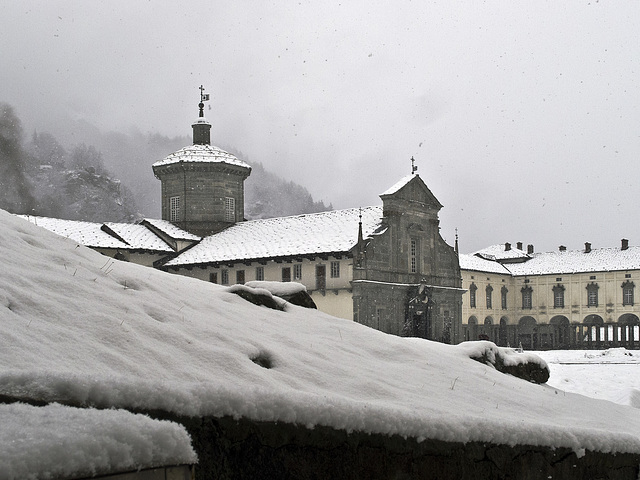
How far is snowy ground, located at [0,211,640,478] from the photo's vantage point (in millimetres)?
3785

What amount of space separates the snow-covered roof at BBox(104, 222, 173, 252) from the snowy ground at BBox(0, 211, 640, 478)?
137 feet

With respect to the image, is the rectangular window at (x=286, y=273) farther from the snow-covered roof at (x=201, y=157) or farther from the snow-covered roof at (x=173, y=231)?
the snow-covered roof at (x=201, y=157)

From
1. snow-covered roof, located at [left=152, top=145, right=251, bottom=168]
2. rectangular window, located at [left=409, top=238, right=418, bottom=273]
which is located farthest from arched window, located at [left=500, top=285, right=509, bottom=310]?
snow-covered roof, located at [left=152, top=145, right=251, bottom=168]

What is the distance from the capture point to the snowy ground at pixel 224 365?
3785 millimetres

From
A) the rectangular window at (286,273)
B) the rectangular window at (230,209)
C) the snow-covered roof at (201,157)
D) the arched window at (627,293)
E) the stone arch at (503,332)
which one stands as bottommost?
the stone arch at (503,332)

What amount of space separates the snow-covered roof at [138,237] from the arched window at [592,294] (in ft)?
134

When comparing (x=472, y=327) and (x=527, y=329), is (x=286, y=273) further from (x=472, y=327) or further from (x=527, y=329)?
(x=527, y=329)

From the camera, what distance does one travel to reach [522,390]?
25.4 ft

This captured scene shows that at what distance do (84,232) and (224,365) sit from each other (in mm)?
44515

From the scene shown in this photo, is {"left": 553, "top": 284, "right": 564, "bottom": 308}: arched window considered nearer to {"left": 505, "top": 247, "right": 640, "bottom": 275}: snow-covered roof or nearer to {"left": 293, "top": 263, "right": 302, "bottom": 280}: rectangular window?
{"left": 505, "top": 247, "right": 640, "bottom": 275}: snow-covered roof

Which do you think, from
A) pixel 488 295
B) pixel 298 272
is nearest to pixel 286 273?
pixel 298 272

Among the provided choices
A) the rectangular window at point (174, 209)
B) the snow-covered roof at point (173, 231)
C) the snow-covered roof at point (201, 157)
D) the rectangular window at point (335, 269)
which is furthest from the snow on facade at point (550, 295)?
the rectangular window at point (335, 269)

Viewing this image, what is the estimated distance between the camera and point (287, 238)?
46.9 meters

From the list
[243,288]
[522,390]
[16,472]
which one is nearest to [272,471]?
[16,472]
